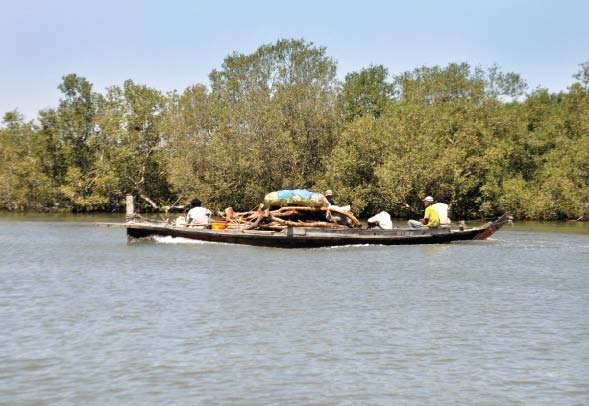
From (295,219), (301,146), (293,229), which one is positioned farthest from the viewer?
(301,146)

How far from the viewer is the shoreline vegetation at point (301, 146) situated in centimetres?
4800

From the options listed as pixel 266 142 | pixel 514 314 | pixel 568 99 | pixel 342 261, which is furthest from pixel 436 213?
pixel 568 99

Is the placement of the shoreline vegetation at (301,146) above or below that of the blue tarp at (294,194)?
above

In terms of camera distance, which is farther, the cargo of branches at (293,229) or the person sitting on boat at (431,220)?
the person sitting on boat at (431,220)

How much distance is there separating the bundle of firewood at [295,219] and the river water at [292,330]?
3.26 metres

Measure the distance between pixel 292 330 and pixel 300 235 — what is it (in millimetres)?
13583

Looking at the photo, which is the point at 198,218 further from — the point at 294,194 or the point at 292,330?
the point at 292,330

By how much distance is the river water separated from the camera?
9453mm

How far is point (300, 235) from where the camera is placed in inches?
1043

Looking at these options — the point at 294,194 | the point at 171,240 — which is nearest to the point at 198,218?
the point at 171,240

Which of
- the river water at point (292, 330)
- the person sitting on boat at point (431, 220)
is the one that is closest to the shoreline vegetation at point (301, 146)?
the person sitting on boat at point (431, 220)

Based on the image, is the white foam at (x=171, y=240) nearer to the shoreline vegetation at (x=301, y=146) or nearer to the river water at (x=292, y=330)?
the river water at (x=292, y=330)

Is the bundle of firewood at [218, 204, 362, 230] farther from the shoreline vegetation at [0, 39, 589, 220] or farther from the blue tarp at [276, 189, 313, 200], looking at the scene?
the shoreline vegetation at [0, 39, 589, 220]

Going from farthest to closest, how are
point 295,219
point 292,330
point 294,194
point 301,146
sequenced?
1. point 301,146
2. point 295,219
3. point 294,194
4. point 292,330
